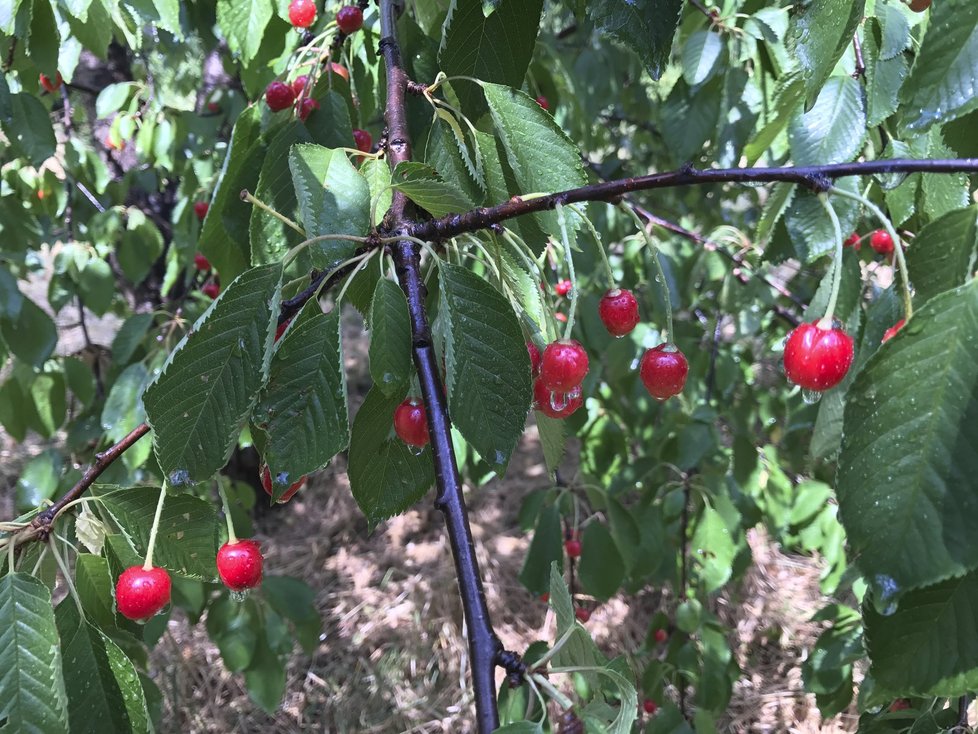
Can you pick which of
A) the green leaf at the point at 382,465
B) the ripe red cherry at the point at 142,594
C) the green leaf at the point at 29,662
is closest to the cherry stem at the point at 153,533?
the ripe red cherry at the point at 142,594

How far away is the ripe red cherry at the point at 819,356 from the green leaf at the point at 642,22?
333 mm

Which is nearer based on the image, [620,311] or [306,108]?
[620,311]

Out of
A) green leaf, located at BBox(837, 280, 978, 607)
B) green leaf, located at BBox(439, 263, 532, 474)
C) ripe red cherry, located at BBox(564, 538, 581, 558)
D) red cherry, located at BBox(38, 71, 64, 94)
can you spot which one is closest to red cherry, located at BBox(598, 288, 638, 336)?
green leaf, located at BBox(439, 263, 532, 474)

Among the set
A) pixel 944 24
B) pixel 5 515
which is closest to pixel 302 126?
pixel 944 24

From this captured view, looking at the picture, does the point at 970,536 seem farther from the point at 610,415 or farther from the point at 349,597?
the point at 349,597

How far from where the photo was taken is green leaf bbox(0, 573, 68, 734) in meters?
0.73

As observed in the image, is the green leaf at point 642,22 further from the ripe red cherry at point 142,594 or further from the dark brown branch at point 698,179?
the ripe red cherry at point 142,594

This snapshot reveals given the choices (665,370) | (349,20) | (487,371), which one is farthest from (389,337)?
(349,20)

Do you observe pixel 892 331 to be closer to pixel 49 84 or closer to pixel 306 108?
pixel 306 108

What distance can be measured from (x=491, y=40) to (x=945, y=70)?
0.60m

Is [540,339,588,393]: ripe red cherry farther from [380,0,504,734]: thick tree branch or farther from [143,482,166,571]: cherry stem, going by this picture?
[143,482,166,571]: cherry stem

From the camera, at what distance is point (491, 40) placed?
3.36 feet

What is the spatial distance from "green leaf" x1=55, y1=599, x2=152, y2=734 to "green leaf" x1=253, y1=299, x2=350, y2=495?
1.00 ft

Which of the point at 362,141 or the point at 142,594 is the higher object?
the point at 362,141
